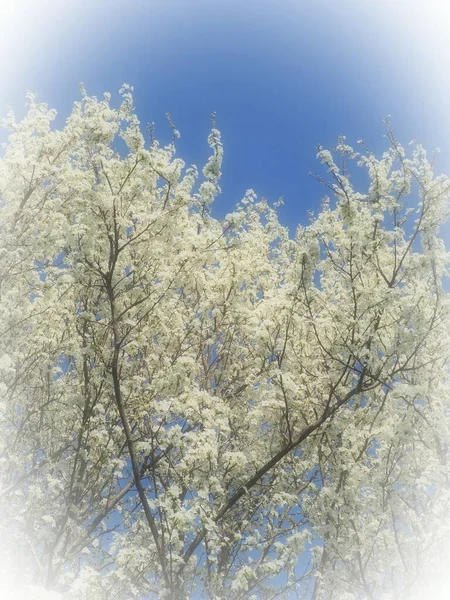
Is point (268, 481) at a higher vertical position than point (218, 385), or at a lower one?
lower

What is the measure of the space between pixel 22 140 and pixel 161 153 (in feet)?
14.3

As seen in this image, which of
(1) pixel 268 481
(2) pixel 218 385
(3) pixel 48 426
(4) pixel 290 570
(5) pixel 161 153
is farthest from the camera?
(3) pixel 48 426

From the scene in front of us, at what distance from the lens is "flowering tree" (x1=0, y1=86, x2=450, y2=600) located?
635 cm

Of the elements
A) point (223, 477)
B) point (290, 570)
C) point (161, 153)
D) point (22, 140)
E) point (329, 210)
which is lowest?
point (290, 570)

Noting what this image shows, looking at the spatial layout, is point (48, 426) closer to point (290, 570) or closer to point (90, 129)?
point (290, 570)

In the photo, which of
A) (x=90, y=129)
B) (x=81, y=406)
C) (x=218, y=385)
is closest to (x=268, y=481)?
(x=218, y=385)

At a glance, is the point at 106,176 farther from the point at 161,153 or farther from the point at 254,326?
the point at 254,326

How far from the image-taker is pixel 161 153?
6.41m

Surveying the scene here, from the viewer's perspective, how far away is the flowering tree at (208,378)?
6.35 meters

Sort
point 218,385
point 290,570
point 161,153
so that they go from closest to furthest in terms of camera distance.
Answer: point 161,153
point 290,570
point 218,385

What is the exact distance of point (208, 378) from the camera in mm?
8500

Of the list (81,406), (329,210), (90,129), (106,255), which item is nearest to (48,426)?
(81,406)

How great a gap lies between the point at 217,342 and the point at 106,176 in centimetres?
432

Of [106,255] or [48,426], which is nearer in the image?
[106,255]
